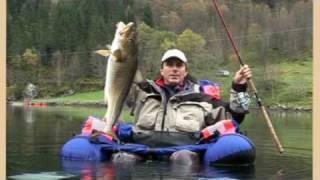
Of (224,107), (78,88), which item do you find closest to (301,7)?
(78,88)

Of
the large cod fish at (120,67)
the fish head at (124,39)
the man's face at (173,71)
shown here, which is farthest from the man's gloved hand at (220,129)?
the fish head at (124,39)

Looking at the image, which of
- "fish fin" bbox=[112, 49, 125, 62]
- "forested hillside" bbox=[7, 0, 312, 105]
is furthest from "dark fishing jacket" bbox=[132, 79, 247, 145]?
"forested hillside" bbox=[7, 0, 312, 105]

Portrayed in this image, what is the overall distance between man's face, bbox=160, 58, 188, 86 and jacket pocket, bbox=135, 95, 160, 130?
0.32 metres

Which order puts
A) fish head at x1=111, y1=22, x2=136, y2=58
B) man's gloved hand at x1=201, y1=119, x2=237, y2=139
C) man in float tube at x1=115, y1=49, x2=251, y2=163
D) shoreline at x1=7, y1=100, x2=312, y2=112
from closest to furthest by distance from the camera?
fish head at x1=111, y1=22, x2=136, y2=58, man's gloved hand at x1=201, y1=119, x2=237, y2=139, man in float tube at x1=115, y1=49, x2=251, y2=163, shoreline at x1=7, y1=100, x2=312, y2=112

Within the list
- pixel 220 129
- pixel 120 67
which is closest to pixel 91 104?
pixel 220 129

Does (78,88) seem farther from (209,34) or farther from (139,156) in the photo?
(139,156)

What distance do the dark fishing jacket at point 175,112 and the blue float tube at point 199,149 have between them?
25cm

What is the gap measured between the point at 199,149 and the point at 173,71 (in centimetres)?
116

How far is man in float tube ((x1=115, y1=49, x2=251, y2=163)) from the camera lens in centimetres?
996

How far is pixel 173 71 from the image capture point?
10180 mm

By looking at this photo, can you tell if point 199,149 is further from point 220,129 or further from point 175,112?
point 175,112

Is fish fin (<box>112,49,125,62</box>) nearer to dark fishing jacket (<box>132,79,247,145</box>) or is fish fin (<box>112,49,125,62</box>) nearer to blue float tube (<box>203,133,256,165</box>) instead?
dark fishing jacket (<box>132,79,247,145</box>)

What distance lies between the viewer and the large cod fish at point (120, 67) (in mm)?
8125

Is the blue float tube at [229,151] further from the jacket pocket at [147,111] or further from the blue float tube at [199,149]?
the jacket pocket at [147,111]
